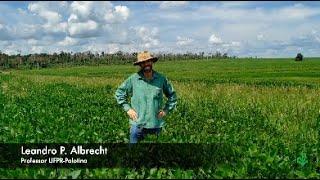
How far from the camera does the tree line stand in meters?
151

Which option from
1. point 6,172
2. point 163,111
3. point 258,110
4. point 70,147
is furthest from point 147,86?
point 258,110

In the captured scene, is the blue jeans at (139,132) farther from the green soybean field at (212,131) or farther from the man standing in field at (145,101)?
the green soybean field at (212,131)

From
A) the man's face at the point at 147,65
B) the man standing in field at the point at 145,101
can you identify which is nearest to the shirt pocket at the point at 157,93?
the man standing in field at the point at 145,101

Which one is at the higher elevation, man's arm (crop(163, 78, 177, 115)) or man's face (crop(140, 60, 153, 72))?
man's face (crop(140, 60, 153, 72))

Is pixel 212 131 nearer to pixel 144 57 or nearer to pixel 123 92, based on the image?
pixel 123 92

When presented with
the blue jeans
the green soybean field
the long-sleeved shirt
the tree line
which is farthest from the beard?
the tree line

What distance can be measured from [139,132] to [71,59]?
161 metres

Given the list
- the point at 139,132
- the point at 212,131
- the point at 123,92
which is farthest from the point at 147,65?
the point at 212,131

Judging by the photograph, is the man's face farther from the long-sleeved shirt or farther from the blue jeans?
the blue jeans

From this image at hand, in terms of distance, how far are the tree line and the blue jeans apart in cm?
13963

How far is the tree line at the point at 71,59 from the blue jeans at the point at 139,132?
140 metres

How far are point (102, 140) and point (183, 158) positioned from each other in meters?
1.75

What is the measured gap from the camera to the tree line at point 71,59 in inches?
5955

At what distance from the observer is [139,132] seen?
29.6 ft
